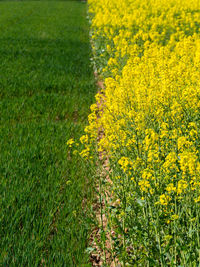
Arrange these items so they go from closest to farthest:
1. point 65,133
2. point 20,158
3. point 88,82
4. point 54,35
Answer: point 20,158
point 65,133
point 88,82
point 54,35

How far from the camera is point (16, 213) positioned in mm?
2754

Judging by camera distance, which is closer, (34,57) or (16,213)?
(16,213)

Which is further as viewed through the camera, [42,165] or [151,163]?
[42,165]

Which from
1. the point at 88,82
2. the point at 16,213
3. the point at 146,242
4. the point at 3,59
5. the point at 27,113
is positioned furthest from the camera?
the point at 3,59

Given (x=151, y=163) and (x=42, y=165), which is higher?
(x=42, y=165)

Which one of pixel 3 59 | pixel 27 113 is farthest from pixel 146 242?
pixel 3 59

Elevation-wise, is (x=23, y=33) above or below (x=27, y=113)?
above

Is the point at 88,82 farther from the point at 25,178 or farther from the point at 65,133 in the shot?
the point at 25,178

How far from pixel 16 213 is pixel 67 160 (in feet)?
4.28

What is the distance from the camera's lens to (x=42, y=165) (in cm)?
367

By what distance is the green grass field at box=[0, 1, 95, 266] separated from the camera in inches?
98.6

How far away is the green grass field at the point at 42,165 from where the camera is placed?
2.50 metres

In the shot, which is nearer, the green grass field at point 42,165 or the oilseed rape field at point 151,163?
the oilseed rape field at point 151,163

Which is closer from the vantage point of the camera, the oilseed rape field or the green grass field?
the oilseed rape field
